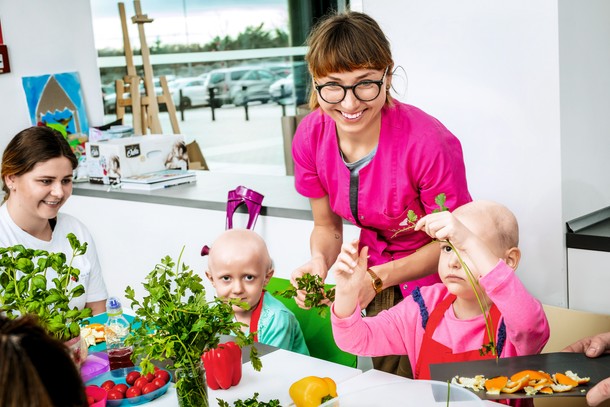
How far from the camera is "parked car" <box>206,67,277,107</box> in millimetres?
5188

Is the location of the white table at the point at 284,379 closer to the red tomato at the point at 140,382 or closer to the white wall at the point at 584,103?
the red tomato at the point at 140,382

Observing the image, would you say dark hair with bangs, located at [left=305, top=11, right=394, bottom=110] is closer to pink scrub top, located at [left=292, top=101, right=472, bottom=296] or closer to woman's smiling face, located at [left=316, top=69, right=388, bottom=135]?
woman's smiling face, located at [left=316, top=69, right=388, bottom=135]

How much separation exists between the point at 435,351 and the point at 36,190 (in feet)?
4.78

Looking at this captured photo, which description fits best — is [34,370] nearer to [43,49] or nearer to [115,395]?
[115,395]

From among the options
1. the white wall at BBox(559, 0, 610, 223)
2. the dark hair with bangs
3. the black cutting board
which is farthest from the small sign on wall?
the black cutting board

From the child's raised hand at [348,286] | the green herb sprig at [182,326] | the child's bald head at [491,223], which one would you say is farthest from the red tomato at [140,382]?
the child's bald head at [491,223]

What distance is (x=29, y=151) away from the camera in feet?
8.32

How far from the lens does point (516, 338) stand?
1.63m

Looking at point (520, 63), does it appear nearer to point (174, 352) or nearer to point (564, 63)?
point (564, 63)

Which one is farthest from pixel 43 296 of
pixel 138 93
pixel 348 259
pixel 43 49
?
pixel 138 93

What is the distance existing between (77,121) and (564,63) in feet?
9.21

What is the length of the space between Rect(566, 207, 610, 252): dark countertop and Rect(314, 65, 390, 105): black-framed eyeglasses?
2.81 feet

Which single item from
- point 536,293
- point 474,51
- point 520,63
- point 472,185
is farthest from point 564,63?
point 536,293

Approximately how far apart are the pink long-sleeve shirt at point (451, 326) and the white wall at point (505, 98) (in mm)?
622
